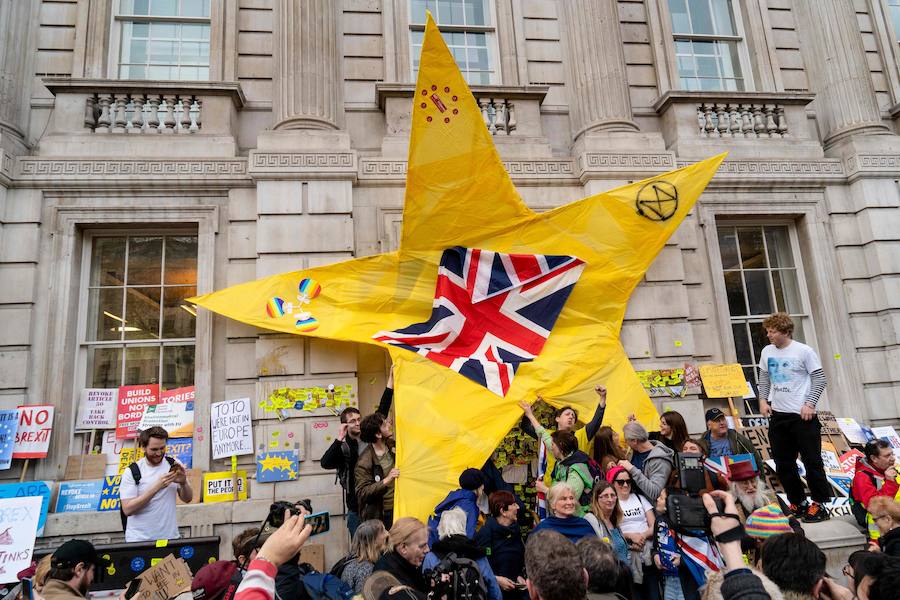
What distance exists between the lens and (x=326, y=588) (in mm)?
3850

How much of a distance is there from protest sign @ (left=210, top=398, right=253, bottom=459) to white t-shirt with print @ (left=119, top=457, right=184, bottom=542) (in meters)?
1.67

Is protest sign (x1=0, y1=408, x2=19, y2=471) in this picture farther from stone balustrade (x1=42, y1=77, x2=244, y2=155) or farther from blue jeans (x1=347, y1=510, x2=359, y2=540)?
blue jeans (x1=347, y1=510, x2=359, y2=540)

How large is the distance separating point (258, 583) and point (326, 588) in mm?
1749

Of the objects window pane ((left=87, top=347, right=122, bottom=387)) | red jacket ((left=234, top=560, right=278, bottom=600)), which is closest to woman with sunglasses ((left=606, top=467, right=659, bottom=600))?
red jacket ((left=234, top=560, right=278, bottom=600))

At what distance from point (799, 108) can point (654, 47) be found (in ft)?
9.01

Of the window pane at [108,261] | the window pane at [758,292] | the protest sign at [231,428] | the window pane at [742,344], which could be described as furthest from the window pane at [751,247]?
the window pane at [108,261]

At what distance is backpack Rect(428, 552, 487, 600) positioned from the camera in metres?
3.29

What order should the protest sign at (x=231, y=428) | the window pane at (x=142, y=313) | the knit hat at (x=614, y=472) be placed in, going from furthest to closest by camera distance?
the window pane at (x=142, y=313) < the protest sign at (x=231, y=428) < the knit hat at (x=614, y=472)

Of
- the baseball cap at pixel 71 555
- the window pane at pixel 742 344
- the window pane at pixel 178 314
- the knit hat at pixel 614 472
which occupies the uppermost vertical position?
the window pane at pixel 178 314

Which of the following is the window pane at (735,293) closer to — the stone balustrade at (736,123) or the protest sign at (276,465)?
the stone balustrade at (736,123)

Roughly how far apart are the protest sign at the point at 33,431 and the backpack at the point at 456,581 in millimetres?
6571

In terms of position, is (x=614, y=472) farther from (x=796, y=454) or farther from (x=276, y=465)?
(x=276, y=465)

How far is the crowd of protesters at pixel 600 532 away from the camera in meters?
2.74

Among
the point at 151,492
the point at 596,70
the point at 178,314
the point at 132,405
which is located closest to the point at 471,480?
the point at 151,492
